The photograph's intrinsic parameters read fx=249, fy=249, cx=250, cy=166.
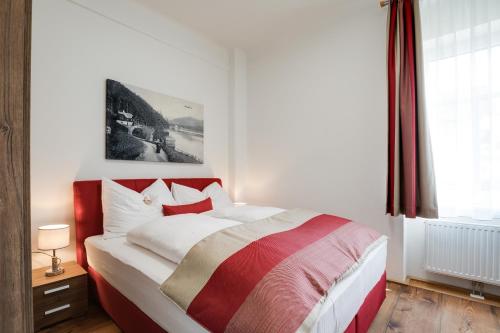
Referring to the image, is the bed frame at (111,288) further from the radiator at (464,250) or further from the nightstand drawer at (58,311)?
the radiator at (464,250)

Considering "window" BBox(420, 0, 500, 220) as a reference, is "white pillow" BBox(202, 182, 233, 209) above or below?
below

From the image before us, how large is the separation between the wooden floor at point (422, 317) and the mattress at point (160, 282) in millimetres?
354

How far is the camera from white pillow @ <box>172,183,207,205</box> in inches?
105

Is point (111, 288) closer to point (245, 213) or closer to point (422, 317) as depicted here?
point (245, 213)

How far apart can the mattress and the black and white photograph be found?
100 centimetres

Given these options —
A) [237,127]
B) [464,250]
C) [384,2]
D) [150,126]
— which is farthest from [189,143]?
[464,250]

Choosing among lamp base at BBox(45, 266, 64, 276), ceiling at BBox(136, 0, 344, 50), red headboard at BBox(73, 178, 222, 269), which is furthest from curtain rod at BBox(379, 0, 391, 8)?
lamp base at BBox(45, 266, 64, 276)

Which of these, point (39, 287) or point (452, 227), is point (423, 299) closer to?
point (452, 227)

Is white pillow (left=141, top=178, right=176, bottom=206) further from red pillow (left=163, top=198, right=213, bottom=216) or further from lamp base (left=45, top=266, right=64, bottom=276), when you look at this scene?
lamp base (left=45, top=266, right=64, bottom=276)

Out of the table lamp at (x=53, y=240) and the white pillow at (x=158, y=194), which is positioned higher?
the white pillow at (x=158, y=194)

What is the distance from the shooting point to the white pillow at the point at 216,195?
2.99 meters

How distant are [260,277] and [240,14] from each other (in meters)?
2.89

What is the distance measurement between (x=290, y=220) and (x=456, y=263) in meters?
1.70

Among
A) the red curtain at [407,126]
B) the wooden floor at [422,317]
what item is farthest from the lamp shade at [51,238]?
the red curtain at [407,126]
